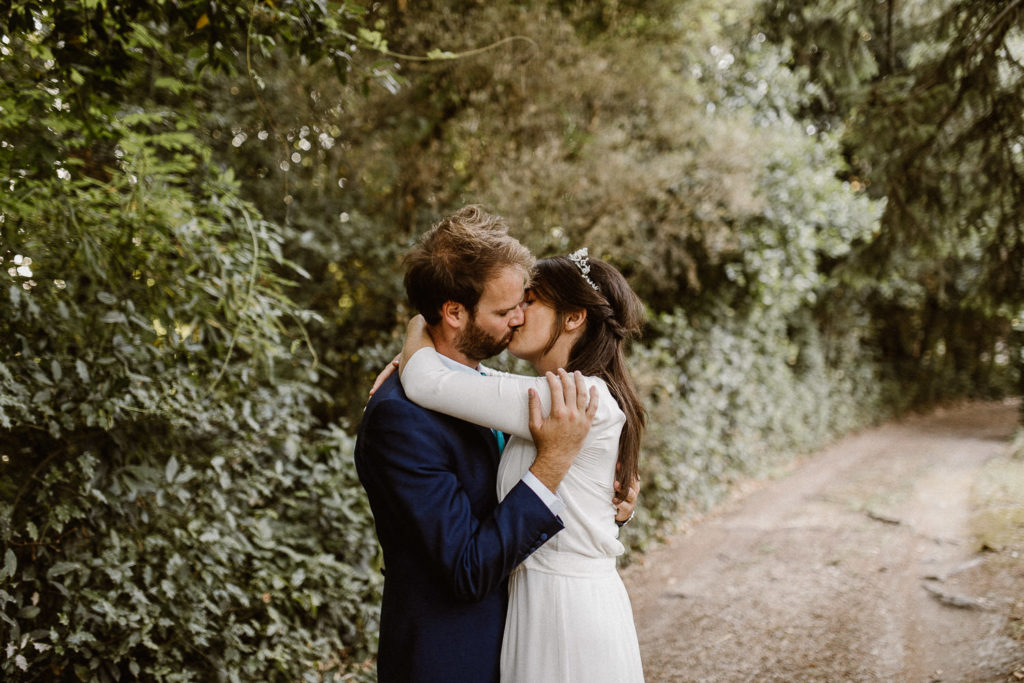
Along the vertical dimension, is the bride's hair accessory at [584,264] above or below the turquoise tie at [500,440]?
above

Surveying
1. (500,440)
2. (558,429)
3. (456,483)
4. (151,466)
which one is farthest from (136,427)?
(558,429)

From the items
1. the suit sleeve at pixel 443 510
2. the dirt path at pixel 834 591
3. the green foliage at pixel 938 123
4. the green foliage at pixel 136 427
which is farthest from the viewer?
the green foliage at pixel 938 123

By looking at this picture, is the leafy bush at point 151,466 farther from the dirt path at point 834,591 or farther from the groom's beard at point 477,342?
the dirt path at point 834,591

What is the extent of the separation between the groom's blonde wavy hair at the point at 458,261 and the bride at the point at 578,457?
164 mm

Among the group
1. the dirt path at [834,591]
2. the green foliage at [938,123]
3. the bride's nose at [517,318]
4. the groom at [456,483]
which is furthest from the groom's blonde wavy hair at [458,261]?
the green foliage at [938,123]

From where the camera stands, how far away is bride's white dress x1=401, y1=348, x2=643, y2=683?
192 cm

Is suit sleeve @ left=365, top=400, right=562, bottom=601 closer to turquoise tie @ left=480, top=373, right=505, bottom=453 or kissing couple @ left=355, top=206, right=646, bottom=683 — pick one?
→ kissing couple @ left=355, top=206, right=646, bottom=683

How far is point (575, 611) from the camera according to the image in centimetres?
204

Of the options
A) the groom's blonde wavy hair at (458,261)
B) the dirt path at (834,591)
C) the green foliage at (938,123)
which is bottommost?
the dirt path at (834,591)

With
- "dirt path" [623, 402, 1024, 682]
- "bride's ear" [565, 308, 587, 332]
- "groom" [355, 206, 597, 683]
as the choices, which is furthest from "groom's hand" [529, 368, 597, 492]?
"dirt path" [623, 402, 1024, 682]

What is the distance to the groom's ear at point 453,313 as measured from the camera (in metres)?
2.09

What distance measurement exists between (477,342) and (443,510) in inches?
22.7

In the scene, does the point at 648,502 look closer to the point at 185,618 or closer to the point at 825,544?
the point at 825,544

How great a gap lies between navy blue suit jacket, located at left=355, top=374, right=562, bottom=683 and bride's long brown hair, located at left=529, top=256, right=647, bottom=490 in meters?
0.47
